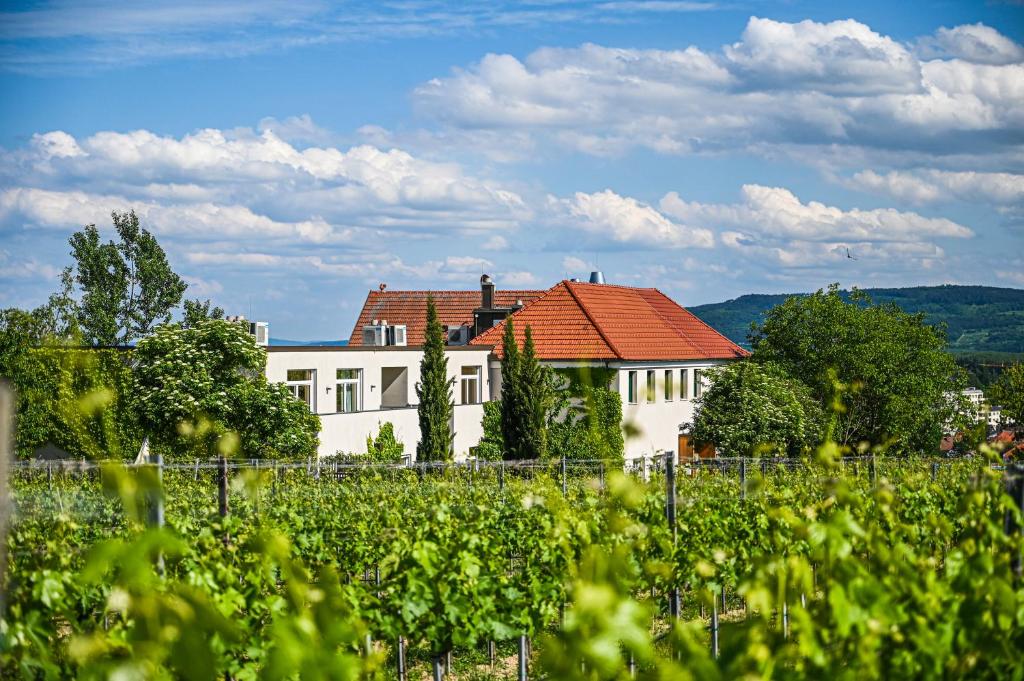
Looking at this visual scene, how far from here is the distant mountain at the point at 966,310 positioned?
11350cm

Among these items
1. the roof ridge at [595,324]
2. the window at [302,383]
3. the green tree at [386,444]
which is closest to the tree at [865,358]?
the roof ridge at [595,324]

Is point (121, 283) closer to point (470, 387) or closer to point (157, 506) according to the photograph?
point (470, 387)

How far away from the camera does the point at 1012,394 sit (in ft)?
105

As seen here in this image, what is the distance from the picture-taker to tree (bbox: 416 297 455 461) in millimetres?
29406

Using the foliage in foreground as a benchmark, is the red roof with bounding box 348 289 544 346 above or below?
above

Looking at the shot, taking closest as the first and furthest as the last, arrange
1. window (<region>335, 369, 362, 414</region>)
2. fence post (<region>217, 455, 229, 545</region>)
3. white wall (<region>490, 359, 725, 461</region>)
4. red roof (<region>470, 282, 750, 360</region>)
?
fence post (<region>217, 455, 229, 545</region>), window (<region>335, 369, 362, 414</region>), white wall (<region>490, 359, 725, 461</region>), red roof (<region>470, 282, 750, 360</region>)

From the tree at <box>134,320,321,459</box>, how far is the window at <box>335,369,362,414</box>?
3.18m

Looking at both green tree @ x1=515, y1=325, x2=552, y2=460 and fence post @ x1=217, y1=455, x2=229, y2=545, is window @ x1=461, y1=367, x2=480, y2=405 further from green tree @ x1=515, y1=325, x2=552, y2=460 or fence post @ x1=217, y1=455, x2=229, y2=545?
fence post @ x1=217, y1=455, x2=229, y2=545

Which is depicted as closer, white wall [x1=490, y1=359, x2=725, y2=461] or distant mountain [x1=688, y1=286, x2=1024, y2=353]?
white wall [x1=490, y1=359, x2=725, y2=461]

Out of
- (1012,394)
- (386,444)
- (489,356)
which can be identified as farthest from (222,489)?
(1012,394)

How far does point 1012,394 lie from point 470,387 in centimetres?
1492

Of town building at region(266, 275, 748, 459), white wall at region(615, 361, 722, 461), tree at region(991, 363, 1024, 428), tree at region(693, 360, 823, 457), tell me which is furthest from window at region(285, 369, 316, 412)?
tree at region(991, 363, 1024, 428)

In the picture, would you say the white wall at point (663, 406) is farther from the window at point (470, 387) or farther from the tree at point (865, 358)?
the window at point (470, 387)

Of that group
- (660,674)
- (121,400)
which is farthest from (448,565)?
(121,400)
